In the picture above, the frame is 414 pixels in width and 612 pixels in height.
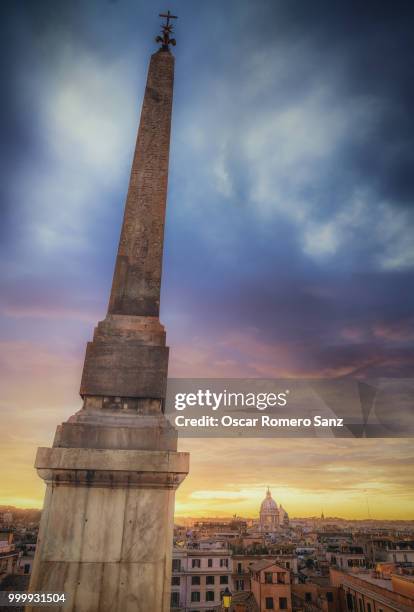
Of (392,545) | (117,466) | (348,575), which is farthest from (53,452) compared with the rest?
(392,545)

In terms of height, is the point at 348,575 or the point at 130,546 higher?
the point at 130,546

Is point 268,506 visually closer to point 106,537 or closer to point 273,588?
point 273,588

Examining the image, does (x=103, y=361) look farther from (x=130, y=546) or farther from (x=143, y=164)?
(x=143, y=164)

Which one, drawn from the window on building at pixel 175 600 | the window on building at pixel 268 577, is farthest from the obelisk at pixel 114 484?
the window on building at pixel 175 600

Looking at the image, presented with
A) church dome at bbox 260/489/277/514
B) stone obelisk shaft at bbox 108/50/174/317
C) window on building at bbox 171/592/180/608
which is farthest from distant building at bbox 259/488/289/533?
stone obelisk shaft at bbox 108/50/174/317

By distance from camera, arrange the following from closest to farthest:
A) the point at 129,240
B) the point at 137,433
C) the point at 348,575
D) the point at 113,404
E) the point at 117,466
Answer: the point at 117,466 < the point at 137,433 < the point at 113,404 < the point at 129,240 < the point at 348,575

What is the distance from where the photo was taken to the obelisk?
3477mm

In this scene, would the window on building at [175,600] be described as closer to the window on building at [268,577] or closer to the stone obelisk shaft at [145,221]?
the window on building at [268,577]

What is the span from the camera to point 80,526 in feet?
11.9

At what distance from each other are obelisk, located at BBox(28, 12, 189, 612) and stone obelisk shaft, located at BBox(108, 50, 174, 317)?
1.45 feet

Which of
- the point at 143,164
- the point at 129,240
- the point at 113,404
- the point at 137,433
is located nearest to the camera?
the point at 137,433

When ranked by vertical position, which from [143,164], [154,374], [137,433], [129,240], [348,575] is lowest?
[348,575]

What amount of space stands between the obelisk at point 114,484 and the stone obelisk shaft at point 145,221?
1.45 feet

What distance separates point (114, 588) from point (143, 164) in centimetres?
572
